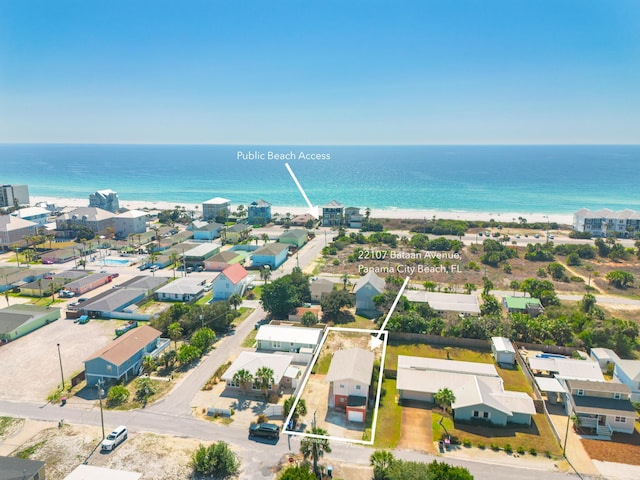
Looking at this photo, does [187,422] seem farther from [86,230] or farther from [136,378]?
[86,230]

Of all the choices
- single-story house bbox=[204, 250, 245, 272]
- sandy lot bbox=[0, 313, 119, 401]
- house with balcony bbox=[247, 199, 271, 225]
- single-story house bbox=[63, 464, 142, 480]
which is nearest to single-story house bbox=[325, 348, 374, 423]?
single-story house bbox=[63, 464, 142, 480]

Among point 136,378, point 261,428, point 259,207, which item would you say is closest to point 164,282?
point 136,378

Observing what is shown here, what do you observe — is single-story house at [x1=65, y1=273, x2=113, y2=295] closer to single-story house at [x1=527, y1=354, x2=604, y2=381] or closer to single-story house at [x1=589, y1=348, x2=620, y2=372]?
single-story house at [x1=527, y1=354, x2=604, y2=381]

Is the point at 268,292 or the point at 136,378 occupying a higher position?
the point at 268,292

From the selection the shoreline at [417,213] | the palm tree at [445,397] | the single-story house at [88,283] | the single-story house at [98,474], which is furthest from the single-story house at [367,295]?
the shoreline at [417,213]

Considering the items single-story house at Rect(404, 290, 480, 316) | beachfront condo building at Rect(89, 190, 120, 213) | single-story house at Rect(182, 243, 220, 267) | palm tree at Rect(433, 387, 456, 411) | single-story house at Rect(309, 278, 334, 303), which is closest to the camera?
palm tree at Rect(433, 387, 456, 411)

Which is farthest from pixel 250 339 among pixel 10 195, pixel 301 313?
pixel 10 195
